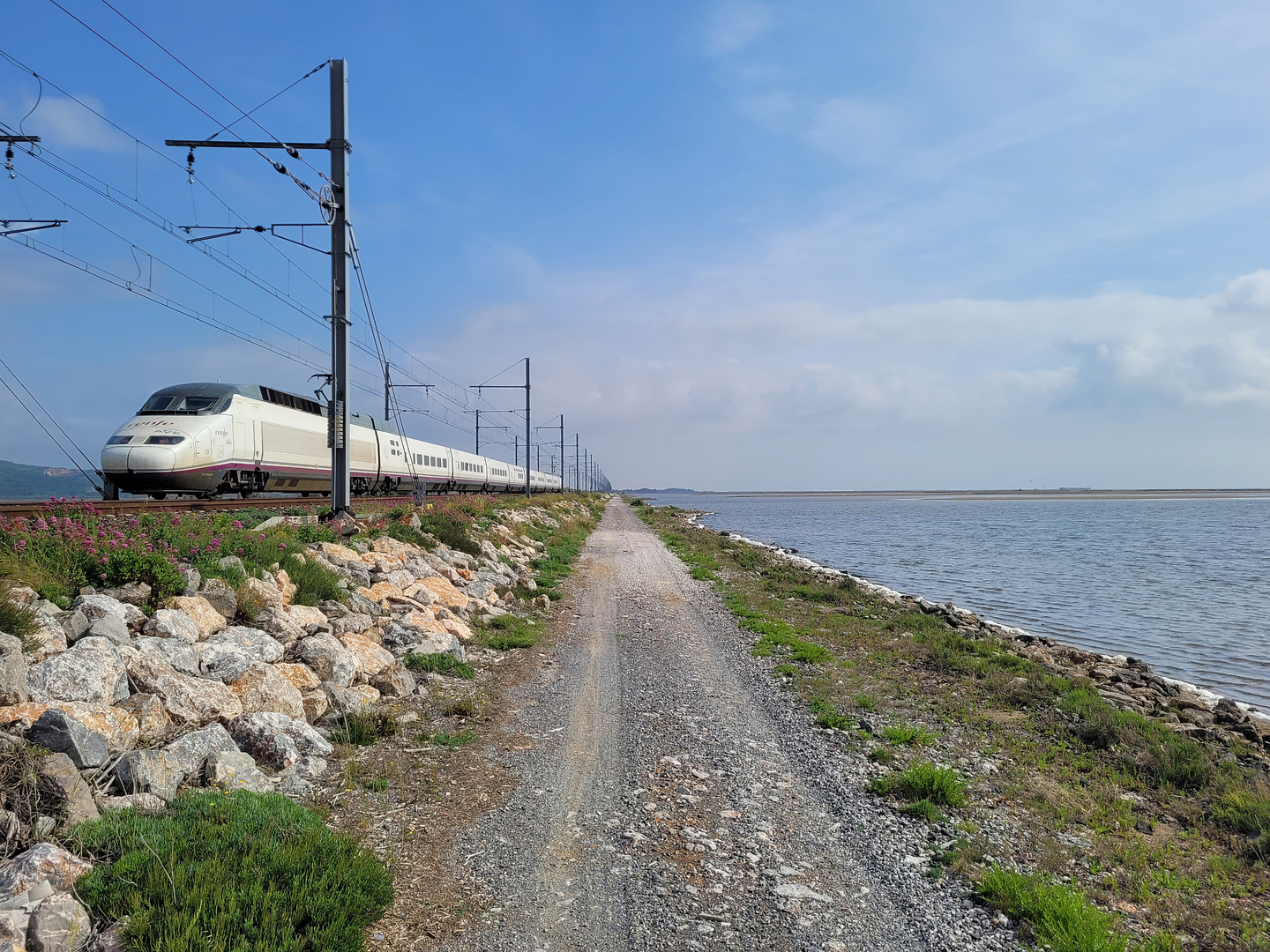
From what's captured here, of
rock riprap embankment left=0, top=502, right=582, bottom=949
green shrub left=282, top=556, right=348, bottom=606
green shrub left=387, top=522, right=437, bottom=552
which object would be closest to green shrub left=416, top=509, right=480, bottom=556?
green shrub left=387, top=522, right=437, bottom=552

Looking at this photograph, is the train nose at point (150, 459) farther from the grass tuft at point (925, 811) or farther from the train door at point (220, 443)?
the grass tuft at point (925, 811)

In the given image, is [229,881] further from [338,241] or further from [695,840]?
[338,241]

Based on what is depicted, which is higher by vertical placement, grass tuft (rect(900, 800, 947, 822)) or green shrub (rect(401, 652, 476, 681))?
green shrub (rect(401, 652, 476, 681))

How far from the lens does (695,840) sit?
6.01m

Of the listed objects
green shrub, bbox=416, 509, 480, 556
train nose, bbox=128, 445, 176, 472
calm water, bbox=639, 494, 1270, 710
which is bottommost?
calm water, bbox=639, 494, 1270, 710

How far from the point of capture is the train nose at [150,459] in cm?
2009

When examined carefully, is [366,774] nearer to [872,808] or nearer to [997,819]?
[872,808]

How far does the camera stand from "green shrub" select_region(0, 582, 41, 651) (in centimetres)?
610

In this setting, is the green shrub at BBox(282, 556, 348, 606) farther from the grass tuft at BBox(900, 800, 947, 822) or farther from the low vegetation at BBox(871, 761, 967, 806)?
the grass tuft at BBox(900, 800, 947, 822)

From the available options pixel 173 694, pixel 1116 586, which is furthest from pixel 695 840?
pixel 1116 586

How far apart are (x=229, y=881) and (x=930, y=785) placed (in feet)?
20.1

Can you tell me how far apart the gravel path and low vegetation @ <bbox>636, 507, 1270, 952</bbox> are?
17.8 inches

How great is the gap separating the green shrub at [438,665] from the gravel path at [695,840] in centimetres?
105

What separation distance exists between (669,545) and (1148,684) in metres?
24.3
